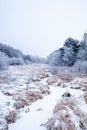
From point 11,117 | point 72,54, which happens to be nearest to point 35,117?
point 11,117

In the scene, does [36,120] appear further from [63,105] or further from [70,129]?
[70,129]

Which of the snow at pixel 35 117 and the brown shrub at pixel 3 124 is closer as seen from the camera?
the brown shrub at pixel 3 124

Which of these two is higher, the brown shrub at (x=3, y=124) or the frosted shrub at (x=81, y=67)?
the frosted shrub at (x=81, y=67)

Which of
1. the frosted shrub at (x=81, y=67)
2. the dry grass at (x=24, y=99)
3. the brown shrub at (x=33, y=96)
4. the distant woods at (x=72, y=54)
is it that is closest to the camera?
the dry grass at (x=24, y=99)

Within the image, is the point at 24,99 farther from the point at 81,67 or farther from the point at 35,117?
the point at 81,67

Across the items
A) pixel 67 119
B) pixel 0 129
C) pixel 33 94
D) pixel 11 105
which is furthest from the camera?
pixel 33 94

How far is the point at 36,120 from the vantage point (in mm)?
10617

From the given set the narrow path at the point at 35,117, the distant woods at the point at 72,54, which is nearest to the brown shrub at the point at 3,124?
the narrow path at the point at 35,117

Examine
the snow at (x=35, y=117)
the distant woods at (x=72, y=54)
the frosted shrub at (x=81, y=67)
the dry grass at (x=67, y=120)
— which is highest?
the distant woods at (x=72, y=54)

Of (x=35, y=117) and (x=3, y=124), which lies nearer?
(x=3, y=124)

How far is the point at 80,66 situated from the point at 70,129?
24.1 meters

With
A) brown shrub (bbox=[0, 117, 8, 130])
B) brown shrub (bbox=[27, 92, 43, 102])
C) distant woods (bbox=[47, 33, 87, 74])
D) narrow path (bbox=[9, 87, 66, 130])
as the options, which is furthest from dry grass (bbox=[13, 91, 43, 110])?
distant woods (bbox=[47, 33, 87, 74])

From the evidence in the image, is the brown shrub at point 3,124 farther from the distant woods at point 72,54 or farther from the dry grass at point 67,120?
the distant woods at point 72,54

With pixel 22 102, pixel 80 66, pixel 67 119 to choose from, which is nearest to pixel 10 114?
pixel 22 102
